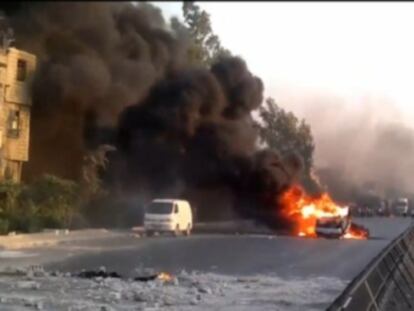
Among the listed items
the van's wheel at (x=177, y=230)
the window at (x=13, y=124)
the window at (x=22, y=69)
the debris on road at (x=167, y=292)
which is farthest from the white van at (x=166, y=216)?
the window at (x=22, y=69)

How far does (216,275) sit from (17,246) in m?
11.0

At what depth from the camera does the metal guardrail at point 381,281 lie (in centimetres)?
909

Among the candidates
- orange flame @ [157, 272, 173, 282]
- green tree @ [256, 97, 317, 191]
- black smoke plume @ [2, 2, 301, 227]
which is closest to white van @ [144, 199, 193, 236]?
black smoke plume @ [2, 2, 301, 227]

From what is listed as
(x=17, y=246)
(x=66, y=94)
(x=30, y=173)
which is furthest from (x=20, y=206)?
(x=66, y=94)

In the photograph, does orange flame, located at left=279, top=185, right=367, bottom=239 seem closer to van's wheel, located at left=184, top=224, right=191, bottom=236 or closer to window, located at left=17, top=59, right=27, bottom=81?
van's wheel, located at left=184, top=224, right=191, bottom=236

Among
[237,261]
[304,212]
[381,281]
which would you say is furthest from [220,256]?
[304,212]

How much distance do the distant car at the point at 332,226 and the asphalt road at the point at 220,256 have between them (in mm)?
4191

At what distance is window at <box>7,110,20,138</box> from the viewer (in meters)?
13.2

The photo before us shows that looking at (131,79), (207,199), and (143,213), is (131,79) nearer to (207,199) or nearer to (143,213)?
(143,213)

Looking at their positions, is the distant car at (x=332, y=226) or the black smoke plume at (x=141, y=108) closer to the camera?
the black smoke plume at (x=141, y=108)

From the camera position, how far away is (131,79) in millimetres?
10266

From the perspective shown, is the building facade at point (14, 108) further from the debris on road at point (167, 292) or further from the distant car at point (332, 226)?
the distant car at point (332, 226)

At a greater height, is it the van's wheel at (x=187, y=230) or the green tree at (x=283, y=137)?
the green tree at (x=283, y=137)

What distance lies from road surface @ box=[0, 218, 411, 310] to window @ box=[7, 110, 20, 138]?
2.80m
